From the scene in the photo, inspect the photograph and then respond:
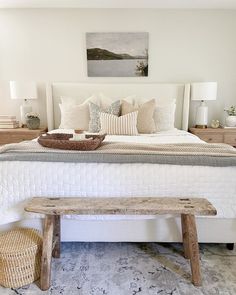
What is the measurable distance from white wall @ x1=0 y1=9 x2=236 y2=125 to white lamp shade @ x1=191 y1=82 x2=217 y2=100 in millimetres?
328

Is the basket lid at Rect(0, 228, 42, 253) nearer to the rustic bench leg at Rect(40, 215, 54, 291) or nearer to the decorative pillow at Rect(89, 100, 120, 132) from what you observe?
the rustic bench leg at Rect(40, 215, 54, 291)

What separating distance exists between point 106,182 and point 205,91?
238 centimetres

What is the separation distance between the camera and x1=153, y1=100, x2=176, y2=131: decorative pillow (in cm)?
347

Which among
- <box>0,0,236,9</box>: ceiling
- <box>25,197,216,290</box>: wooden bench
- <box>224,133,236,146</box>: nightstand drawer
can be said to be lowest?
<box>25,197,216,290</box>: wooden bench

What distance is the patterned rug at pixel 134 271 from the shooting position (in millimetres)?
1703

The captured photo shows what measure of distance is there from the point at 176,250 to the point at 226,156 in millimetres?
831

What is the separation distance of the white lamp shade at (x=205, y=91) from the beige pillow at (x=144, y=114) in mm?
709

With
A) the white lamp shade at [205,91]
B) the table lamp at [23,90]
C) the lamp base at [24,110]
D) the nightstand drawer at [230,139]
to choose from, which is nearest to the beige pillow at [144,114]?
the white lamp shade at [205,91]

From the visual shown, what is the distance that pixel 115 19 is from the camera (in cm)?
381

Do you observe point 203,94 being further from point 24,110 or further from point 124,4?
point 24,110

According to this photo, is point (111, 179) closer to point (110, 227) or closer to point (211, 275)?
point (110, 227)

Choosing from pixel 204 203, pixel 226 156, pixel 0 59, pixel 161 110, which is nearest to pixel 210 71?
pixel 161 110

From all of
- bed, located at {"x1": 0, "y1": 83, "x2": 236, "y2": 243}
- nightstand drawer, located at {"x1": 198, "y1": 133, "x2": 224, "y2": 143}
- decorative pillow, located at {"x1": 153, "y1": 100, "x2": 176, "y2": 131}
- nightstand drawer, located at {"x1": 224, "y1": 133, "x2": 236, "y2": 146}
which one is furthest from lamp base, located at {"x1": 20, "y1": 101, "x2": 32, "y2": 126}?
nightstand drawer, located at {"x1": 224, "y1": 133, "x2": 236, "y2": 146}

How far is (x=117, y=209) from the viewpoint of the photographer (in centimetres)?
164
